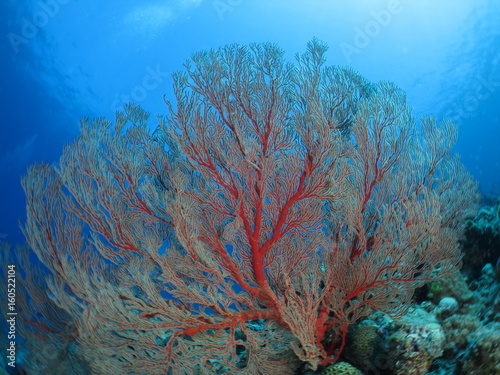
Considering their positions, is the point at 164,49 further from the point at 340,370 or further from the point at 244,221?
the point at 340,370

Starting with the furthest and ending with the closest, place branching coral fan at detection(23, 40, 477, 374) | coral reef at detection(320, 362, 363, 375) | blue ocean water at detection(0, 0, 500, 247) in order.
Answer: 1. blue ocean water at detection(0, 0, 500, 247)
2. coral reef at detection(320, 362, 363, 375)
3. branching coral fan at detection(23, 40, 477, 374)

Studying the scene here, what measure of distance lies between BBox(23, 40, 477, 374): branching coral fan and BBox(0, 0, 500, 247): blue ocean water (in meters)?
15.0

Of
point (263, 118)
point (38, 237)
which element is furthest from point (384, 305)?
point (38, 237)

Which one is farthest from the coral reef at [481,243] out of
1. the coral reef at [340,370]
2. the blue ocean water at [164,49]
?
the blue ocean water at [164,49]

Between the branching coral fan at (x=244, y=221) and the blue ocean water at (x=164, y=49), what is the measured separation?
14953 millimetres

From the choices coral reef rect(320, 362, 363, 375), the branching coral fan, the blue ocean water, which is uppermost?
the blue ocean water

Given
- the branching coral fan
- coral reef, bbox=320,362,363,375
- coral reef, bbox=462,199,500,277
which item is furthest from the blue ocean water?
coral reef, bbox=320,362,363,375

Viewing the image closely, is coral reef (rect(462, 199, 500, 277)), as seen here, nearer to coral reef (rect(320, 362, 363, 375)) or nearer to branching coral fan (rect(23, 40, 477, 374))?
branching coral fan (rect(23, 40, 477, 374))

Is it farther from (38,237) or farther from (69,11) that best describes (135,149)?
(69,11)

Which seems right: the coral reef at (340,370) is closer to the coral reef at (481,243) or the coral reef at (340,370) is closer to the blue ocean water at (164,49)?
the coral reef at (481,243)

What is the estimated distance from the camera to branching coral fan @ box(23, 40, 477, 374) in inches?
148

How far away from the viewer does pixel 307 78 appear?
443 centimetres

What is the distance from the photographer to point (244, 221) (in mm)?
3977

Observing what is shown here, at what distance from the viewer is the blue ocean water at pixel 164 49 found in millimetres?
24938
